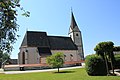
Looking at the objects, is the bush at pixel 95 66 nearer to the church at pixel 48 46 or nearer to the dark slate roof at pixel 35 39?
the church at pixel 48 46

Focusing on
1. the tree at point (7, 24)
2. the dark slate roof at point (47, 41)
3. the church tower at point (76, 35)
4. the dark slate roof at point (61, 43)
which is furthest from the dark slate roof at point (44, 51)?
the tree at point (7, 24)

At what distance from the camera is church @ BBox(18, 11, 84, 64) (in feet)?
192

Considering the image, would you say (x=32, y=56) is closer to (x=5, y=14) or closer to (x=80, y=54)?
(x=80, y=54)

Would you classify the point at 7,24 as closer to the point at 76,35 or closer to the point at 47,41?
the point at 47,41

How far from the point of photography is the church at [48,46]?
58531mm

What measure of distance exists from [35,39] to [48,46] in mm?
4892

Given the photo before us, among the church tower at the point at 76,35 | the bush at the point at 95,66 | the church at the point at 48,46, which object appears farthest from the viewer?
the church tower at the point at 76,35

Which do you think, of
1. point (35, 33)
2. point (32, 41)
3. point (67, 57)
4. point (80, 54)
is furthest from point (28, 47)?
point (80, 54)

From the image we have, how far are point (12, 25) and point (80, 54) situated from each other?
58186 millimetres

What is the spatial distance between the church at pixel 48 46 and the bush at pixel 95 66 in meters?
36.3

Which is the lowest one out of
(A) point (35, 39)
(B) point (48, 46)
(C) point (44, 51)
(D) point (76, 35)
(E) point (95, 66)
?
(E) point (95, 66)

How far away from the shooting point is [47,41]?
63.0 metres

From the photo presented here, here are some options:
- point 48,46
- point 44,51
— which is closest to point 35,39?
point 48,46

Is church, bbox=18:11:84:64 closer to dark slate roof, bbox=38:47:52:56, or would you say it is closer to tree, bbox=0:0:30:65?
dark slate roof, bbox=38:47:52:56
